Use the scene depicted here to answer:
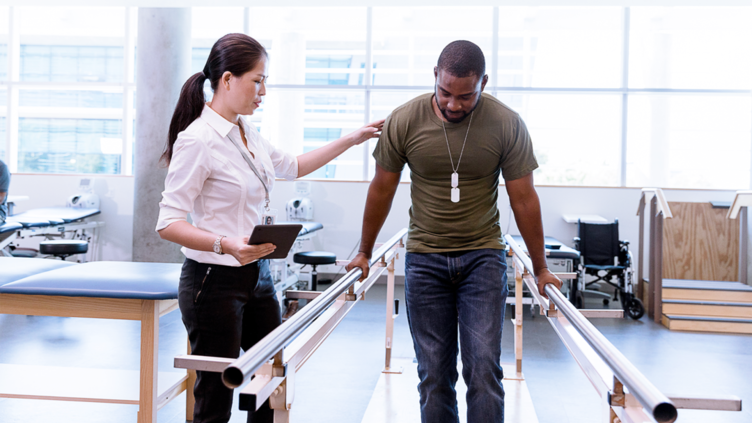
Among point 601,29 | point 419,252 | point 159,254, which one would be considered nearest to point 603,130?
point 601,29

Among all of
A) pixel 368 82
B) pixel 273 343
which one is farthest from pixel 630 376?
pixel 368 82

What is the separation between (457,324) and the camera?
173cm

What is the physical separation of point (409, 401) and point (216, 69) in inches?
77.1

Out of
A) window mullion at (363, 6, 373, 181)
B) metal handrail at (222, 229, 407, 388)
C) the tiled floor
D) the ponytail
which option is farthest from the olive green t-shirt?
window mullion at (363, 6, 373, 181)

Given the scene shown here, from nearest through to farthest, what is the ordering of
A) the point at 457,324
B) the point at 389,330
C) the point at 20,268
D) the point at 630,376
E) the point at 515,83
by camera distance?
the point at 630,376
the point at 457,324
the point at 20,268
the point at 389,330
the point at 515,83

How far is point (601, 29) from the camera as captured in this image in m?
7.23

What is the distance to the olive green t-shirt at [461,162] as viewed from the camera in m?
1.60

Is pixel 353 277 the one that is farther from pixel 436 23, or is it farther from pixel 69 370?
pixel 436 23

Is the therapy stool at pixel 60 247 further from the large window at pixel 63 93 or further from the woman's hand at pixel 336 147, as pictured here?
the woman's hand at pixel 336 147

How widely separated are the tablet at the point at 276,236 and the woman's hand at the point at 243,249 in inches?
0.7

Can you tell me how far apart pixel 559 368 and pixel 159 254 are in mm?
4241

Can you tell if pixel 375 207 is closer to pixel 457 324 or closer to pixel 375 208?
pixel 375 208

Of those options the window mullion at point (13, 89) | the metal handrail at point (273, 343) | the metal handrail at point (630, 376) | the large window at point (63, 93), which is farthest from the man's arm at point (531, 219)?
the window mullion at point (13, 89)

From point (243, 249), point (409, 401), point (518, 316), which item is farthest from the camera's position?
point (518, 316)
